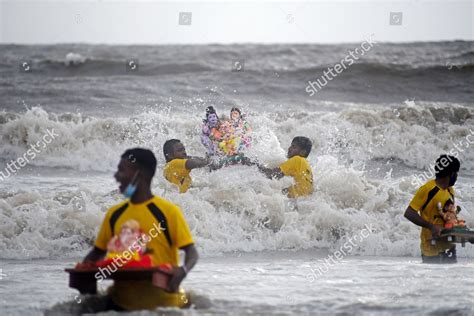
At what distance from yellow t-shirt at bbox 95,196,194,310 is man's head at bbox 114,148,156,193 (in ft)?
0.46

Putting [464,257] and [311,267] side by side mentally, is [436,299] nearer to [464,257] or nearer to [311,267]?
[311,267]

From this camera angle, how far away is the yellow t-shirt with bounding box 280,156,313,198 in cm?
1245

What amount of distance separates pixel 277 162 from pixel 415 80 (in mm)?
14529

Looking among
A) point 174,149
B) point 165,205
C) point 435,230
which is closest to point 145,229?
point 165,205

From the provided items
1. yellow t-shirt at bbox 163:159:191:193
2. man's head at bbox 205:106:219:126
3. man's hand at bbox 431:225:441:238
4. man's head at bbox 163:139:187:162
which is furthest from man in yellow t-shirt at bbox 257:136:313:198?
man's hand at bbox 431:225:441:238

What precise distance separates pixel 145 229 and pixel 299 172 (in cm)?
650

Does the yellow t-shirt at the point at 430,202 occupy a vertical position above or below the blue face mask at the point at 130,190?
below

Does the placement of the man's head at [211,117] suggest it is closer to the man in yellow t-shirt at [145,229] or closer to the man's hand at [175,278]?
the man in yellow t-shirt at [145,229]

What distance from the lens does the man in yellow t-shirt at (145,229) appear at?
6254 millimetres

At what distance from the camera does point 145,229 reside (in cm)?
626

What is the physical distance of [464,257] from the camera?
11.9m

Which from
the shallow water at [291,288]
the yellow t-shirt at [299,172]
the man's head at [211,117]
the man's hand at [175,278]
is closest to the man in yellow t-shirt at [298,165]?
the yellow t-shirt at [299,172]

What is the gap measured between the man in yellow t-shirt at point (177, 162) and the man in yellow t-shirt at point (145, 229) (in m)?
5.68

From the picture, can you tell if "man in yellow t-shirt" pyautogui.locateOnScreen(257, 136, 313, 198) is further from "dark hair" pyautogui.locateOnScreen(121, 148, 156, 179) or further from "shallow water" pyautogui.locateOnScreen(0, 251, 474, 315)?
"dark hair" pyautogui.locateOnScreen(121, 148, 156, 179)
